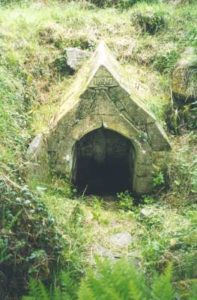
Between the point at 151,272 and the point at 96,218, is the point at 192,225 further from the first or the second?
the point at 96,218

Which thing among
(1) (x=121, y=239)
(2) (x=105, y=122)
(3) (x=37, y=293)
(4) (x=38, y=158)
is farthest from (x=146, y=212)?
(3) (x=37, y=293)

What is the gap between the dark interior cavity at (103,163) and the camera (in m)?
7.30

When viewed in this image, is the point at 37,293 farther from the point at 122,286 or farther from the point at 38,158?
the point at 38,158

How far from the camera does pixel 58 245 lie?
4867 mm

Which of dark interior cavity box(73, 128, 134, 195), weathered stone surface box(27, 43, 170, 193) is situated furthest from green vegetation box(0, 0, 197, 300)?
dark interior cavity box(73, 128, 134, 195)

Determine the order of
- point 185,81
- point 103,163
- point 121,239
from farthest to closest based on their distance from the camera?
point 185,81
point 103,163
point 121,239

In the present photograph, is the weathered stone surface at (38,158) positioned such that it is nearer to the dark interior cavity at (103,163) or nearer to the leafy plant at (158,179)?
the dark interior cavity at (103,163)

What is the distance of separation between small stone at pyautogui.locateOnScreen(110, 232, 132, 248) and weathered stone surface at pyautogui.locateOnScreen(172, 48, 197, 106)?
2620mm

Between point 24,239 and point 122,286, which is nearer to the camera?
point 122,286

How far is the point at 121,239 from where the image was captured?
6070 mm

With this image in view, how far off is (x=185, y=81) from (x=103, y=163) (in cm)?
176

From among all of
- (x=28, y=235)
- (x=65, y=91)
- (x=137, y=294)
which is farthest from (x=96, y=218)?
(x=137, y=294)

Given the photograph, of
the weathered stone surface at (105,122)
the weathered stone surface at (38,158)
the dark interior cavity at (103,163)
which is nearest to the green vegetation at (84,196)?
the weathered stone surface at (38,158)

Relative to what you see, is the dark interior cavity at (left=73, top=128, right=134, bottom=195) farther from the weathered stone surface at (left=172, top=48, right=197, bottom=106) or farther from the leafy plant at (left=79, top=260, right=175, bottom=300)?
the leafy plant at (left=79, top=260, right=175, bottom=300)
